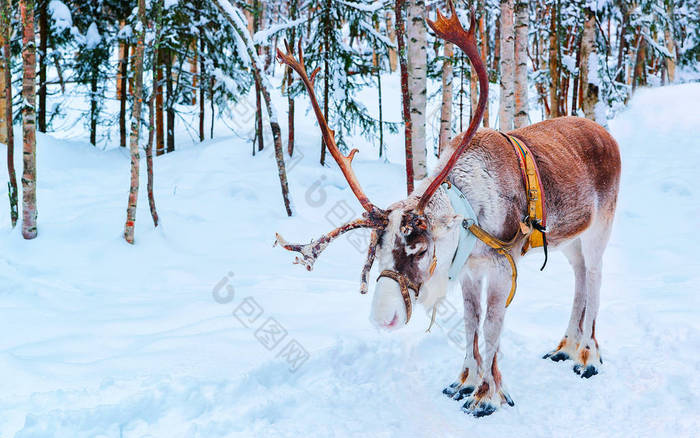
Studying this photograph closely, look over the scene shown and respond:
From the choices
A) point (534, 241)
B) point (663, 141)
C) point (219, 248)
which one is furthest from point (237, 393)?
point (663, 141)

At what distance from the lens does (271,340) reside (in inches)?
161

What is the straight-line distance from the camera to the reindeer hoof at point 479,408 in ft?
11.1

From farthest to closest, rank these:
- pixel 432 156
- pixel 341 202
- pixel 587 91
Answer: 1. pixel 432 156
2. pixel 587 91
3. pixel 341 202

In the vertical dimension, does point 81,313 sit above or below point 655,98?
below

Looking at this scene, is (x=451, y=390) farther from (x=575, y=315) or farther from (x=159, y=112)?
(x=159, y=112)

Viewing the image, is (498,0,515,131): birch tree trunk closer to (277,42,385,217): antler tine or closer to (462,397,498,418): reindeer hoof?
(277,42,385,217): antler tine

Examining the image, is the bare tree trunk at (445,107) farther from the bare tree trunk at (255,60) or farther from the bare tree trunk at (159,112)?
the bare tree trunk at (159,112)

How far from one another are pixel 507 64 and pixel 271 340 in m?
7.95

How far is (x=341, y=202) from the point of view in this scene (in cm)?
1044

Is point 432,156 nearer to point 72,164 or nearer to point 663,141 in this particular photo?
point 663,141

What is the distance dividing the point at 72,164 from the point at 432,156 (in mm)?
11069

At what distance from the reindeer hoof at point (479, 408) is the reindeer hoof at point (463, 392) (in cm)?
14

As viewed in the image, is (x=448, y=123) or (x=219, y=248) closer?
(x=219, y=248)

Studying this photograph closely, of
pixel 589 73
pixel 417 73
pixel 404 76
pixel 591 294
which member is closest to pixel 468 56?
pixel 591 294
